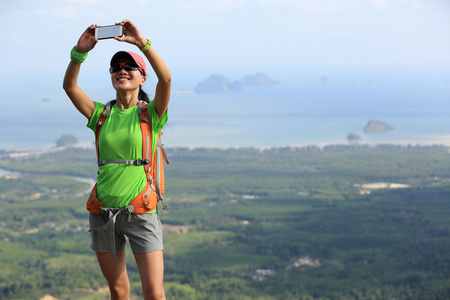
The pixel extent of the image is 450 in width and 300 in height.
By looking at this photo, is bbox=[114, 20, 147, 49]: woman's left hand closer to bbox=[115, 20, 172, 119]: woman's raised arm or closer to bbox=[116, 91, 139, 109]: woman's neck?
bbox=[115, 20, 172, 119]: woman's raised arm

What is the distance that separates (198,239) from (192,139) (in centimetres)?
9185

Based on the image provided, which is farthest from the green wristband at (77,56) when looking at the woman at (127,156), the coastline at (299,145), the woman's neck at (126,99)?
the coastline at (299,145)

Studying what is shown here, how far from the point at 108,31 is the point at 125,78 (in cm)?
61

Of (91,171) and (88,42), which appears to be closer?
(88,42)

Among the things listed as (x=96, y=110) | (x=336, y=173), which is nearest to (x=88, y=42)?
(x=96, y=110)

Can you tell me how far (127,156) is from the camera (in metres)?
4.69

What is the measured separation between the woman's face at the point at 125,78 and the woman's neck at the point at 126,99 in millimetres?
A: 60

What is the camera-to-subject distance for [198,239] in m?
78.8

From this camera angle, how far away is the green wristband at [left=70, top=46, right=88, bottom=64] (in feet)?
15.3

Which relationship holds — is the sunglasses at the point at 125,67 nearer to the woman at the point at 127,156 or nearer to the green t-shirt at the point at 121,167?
the woman at the point at 127,156

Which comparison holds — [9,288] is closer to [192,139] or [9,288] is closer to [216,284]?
[216,284]

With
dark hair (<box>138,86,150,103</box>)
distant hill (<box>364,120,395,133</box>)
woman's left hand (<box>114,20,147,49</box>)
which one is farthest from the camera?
distant hill (<box>364,120,395,133</box>)

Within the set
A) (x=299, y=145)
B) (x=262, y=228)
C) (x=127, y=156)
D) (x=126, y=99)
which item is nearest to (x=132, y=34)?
(x=126, y=99)

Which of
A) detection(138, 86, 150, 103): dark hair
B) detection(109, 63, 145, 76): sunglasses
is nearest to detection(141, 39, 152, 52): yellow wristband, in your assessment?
detection(109, 63, 145, 76): sunglasses
